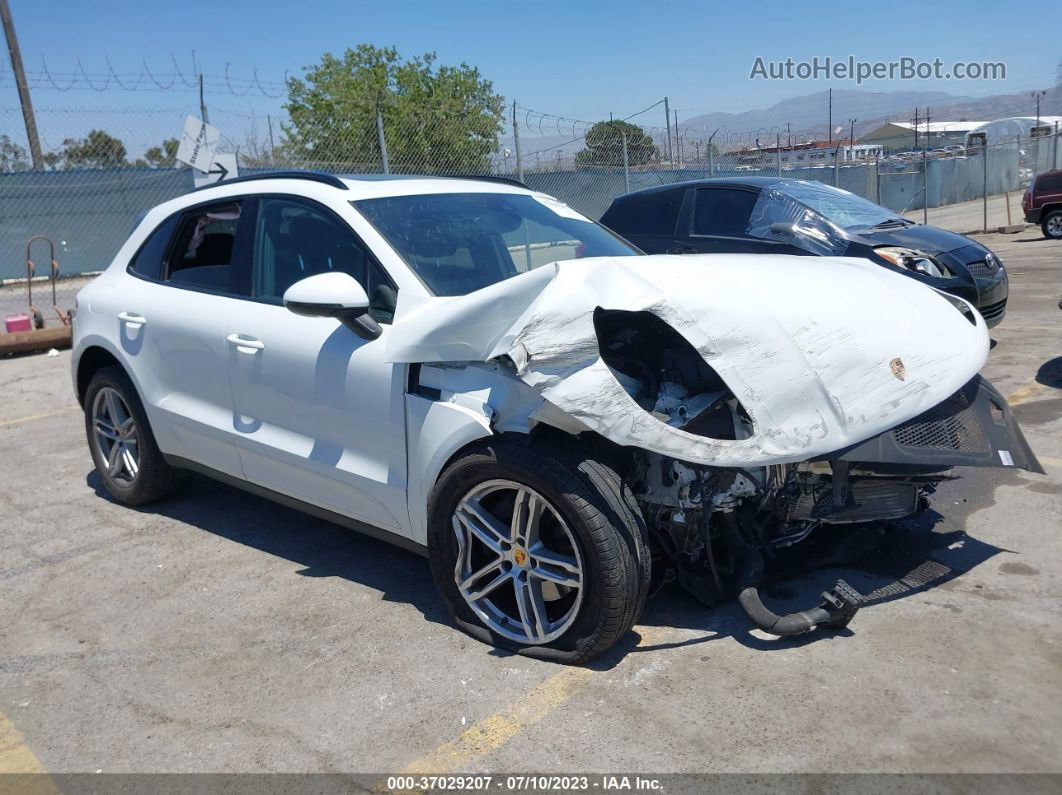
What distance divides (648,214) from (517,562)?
5907 millimetres

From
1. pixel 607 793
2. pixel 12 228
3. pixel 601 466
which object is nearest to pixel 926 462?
pixel 601 466

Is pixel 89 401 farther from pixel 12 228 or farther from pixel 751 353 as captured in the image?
pixel 12 228

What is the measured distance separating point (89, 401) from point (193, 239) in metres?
1.24

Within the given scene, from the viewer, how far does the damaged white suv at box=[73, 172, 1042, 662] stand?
313 cm

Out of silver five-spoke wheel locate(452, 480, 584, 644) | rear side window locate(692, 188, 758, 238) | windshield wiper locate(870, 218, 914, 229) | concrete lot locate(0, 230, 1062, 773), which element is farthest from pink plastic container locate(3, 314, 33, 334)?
silver five-spoke wheel locate(452, 480, 584, 644)

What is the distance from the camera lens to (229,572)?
444 cm

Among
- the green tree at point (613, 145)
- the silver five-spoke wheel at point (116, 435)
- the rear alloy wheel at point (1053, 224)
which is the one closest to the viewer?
the silver five-spoke wheel at point (116, 435)

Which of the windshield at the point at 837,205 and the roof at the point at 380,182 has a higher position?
the roof at the point at 380,182

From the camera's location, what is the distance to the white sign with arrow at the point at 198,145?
12016 mm

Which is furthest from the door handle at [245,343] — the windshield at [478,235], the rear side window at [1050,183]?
the rear side window at [1050,183]

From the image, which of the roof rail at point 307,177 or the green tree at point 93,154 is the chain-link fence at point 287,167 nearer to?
the green tree at point 93,154

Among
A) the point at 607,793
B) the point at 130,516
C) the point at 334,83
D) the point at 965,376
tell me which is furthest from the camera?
the point at 334,83

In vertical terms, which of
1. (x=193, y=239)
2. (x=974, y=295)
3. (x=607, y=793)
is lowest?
(x=607, y=793)

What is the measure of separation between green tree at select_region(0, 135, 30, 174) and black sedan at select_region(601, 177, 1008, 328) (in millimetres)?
10199
